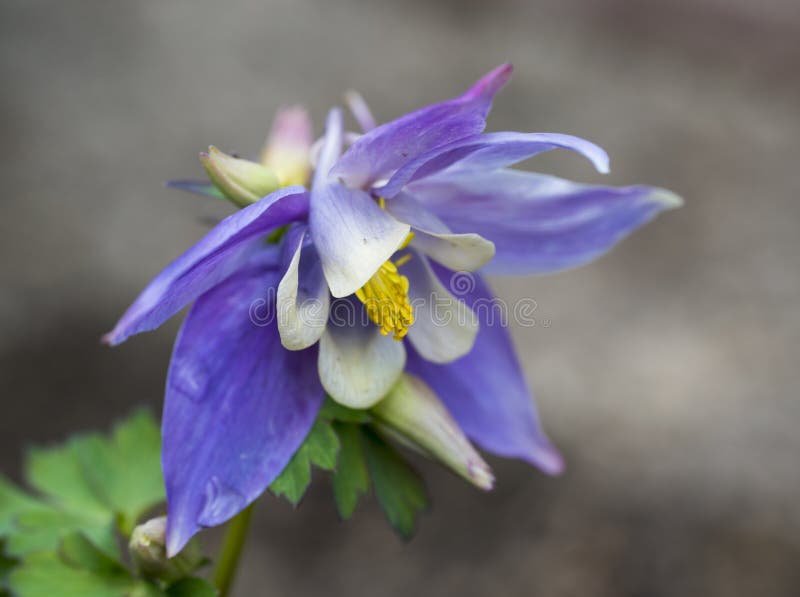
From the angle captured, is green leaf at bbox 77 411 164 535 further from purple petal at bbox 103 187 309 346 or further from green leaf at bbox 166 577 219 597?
purple petal at bbox 103 187 309 346

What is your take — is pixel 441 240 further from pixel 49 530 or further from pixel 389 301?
pixel 49 530

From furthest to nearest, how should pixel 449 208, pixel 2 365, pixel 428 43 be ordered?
pixel 428 43 < pixel 2 365 < pixel 449 208

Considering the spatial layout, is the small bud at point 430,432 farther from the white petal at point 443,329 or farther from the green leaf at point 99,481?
the green leaf at point 99,481

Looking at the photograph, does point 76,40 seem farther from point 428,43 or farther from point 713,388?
point 713,388

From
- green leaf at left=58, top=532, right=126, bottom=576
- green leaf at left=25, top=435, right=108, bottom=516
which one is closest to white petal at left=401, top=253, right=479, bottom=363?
green leaf at left=58, top=532, right=126, bottom=576

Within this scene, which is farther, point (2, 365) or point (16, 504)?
point (2, 365)

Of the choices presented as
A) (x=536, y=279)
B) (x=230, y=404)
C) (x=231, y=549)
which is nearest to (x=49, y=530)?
(x=231, y=549)

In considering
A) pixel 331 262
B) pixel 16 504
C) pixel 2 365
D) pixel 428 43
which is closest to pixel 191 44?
pixel 428 43
